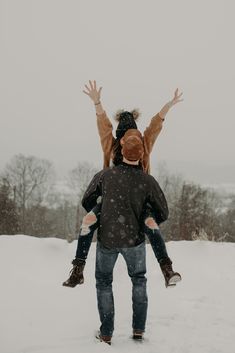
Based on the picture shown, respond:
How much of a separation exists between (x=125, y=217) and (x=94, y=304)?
1677mm

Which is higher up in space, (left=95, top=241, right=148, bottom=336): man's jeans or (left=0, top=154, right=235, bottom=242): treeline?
(left=95, top=241, right=148, bottom=336): man's jeans

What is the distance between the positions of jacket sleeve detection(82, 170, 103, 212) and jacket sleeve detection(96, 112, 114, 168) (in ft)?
0.83

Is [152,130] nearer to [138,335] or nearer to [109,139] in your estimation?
[109,139]

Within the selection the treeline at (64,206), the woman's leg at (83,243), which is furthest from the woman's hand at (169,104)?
the treeline at (64,206)

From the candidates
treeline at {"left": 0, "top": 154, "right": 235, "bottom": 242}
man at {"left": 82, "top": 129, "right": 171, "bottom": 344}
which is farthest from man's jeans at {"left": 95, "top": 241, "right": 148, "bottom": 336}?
treeline at {"left": 0, "top": 154, "right": 235, "bottom": 242}

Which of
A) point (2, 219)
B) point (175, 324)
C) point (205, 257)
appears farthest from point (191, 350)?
point (2, 219)

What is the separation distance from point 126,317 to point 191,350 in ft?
3.53

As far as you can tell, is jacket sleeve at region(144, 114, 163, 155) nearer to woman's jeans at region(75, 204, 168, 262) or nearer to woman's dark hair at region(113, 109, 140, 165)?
woman's dark hair at region(113, 109, 140, 165)

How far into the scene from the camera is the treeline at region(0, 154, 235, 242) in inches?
1315

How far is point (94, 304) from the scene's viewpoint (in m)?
4.76

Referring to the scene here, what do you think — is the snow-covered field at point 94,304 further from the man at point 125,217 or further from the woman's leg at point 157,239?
the woman's leg at point 157,239

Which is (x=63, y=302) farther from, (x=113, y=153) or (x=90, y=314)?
(x=113, y=153)

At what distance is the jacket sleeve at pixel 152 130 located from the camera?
391 centimetres

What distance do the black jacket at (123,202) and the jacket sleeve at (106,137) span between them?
0.97ft
